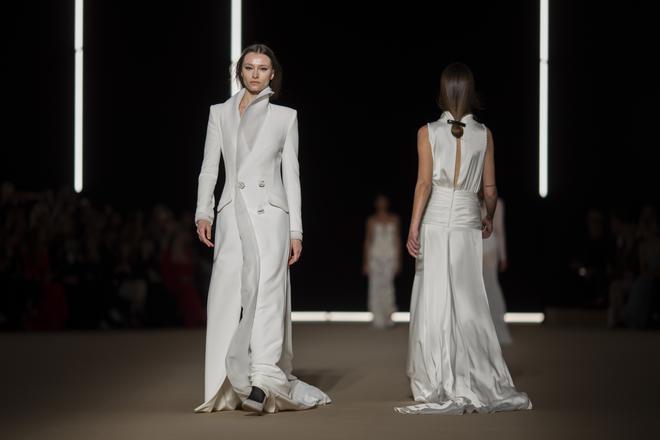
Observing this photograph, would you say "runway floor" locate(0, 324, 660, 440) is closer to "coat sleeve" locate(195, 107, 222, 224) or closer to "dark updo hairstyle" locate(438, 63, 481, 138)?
"coat sleeve" locate(195, 107, 222, 224)

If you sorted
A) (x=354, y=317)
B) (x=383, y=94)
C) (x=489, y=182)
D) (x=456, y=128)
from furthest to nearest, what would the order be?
1. (x=354, y=317)
2. (x=383, y=94)
3. (x=489, y=182)
4. (x=456, y=128)

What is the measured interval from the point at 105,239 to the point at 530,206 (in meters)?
5.14

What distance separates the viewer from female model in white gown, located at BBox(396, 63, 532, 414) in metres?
5.52

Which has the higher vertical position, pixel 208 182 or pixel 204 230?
pixel 208 182

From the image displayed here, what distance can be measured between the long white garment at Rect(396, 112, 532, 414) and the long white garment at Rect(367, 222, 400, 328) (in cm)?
731

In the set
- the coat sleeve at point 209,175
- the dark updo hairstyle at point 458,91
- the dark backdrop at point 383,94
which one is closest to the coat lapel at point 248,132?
the coat sleeve at point 209,175

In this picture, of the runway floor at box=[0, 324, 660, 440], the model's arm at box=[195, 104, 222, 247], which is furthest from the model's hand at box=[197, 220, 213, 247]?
the runway floor at box=[0, 324, 660, 440]

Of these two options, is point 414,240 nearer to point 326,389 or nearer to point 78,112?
point 326,389

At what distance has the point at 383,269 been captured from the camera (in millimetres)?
13117

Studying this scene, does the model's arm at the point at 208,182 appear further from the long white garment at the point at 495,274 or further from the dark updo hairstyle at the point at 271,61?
the long white garment at the point at 495,274

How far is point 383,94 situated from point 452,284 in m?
9.42

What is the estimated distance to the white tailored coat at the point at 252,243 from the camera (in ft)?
16.7

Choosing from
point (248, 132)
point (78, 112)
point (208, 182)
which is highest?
point (78, 112)

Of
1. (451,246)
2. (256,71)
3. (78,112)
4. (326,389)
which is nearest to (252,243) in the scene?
(256,71)
